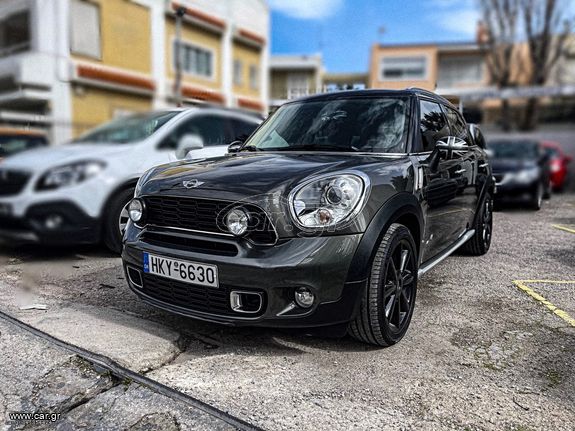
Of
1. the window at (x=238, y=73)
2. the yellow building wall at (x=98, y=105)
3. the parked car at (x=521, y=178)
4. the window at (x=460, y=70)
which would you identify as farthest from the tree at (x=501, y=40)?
the yellow building wall at (x=98, y=105)

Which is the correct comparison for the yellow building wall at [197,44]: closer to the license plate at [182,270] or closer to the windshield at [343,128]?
the windshield at [343,128]

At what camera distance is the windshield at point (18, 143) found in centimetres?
224

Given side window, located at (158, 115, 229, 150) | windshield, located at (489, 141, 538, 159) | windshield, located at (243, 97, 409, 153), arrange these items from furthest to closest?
windshield, located at (489, 141, 538, 159) → side window, located at (158, 115, 229, 150) → windshield, located at (243, 97, 409, 153)

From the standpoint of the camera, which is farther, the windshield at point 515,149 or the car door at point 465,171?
the windshield at point 515,149

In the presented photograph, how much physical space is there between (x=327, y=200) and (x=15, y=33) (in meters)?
1.73

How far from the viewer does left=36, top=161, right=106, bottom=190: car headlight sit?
2447mm

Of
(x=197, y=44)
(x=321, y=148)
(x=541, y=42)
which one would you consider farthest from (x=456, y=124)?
(x=541, y=42)

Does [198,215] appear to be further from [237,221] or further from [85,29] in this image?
[85,29]

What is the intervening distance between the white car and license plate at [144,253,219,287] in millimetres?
542

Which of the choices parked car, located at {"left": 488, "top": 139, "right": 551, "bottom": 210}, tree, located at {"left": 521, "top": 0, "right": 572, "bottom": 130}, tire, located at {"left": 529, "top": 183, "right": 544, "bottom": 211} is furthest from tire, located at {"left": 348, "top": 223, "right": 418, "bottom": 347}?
tree, located at {"left": 521, "top": 0, "right": 572, "bottom": 130}

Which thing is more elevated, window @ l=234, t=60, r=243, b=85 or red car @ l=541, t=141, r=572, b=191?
window @ l=234, t=60, r=243, b=85

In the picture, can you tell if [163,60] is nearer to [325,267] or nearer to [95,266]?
[325,267]

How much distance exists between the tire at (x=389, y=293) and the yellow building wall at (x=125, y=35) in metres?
1.75

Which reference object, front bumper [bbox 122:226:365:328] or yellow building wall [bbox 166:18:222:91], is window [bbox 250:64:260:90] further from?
front bumper [bbox 122:226:365:328]
